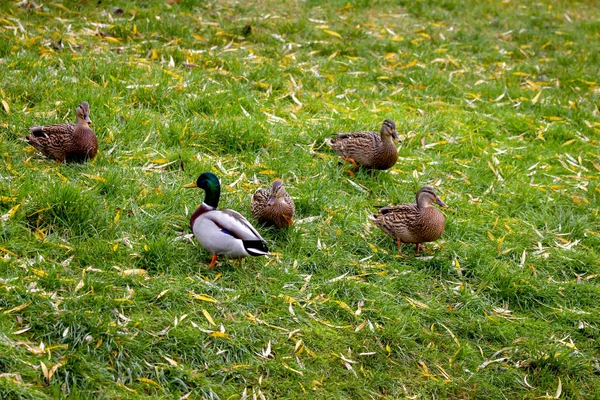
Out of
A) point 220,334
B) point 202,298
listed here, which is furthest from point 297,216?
point 220,334

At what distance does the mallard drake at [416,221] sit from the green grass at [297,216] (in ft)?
0.57

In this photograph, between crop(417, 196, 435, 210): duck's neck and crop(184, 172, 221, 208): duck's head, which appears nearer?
crop(184, 172, 221, 208): duck's head

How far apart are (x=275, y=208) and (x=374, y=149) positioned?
57.3 inches

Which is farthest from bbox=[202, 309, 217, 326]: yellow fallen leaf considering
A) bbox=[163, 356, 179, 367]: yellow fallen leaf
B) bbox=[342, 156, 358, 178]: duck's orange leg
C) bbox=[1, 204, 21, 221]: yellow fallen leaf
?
bbox=[342, 156, 358, 178]: duck's orange leg

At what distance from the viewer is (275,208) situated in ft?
18.0

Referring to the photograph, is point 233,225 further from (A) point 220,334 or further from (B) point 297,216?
(B) point 297,216

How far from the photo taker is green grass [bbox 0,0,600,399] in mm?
4449

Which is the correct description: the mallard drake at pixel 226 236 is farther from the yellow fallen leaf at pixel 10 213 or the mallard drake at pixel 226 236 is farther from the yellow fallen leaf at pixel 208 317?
the yellow fallen leaf at pixel 10 213

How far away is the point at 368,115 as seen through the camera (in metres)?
7.86

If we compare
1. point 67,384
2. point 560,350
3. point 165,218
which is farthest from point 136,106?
point 560,350

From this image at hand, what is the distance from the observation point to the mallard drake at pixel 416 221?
5.58 meters

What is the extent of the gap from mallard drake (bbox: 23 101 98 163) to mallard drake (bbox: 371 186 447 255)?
8.16 feet

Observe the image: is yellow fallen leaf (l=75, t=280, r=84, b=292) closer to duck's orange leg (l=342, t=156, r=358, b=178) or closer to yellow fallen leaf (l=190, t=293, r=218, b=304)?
yellow fallen leaf (l=190, t=293, r=218, b=304)

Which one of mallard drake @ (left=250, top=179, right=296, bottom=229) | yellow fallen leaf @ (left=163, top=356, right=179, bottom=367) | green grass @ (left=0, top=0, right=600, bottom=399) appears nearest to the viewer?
yellow fallen leaf @ (left=163, top=356, right=179, bottom=367)
